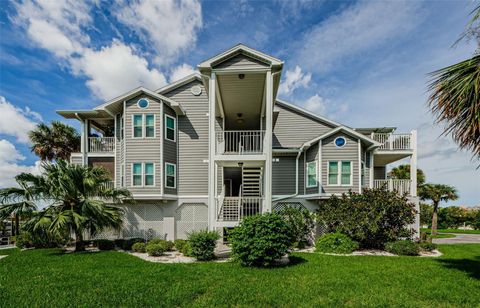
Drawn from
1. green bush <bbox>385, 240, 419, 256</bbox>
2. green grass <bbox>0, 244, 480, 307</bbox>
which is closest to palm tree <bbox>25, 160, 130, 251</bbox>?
green grass <bbox>0, 244, 480, 307</bbox>

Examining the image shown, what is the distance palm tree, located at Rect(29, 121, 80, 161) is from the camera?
Answer: 19.7m

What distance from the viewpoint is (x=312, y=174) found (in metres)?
15.1

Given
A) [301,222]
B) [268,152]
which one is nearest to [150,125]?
[268,152]

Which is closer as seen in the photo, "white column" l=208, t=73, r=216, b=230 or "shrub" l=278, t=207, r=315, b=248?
"white column" l=208, t=73, r=216, b=230

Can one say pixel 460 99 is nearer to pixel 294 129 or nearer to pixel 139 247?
pixel 294 129

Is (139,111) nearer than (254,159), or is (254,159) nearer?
(254,159)

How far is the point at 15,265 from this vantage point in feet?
30.8

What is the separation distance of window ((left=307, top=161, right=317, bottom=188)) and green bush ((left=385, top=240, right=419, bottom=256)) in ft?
15.9

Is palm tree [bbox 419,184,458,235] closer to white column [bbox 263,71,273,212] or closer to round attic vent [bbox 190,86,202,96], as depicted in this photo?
white column [bbox 263,71,273,212]

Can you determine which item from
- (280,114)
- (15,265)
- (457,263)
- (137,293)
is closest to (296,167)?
(280,114)

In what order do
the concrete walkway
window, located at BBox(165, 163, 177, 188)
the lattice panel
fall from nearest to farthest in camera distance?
window, located at BBox(165, 163, 177, 188), the lattice panel, the concrete walkway

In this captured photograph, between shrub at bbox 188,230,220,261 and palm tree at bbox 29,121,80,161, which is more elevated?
palm tree at bbox 29,121,80,161

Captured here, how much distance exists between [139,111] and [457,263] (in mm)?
16796

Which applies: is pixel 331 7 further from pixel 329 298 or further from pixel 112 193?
pixel 112 193
